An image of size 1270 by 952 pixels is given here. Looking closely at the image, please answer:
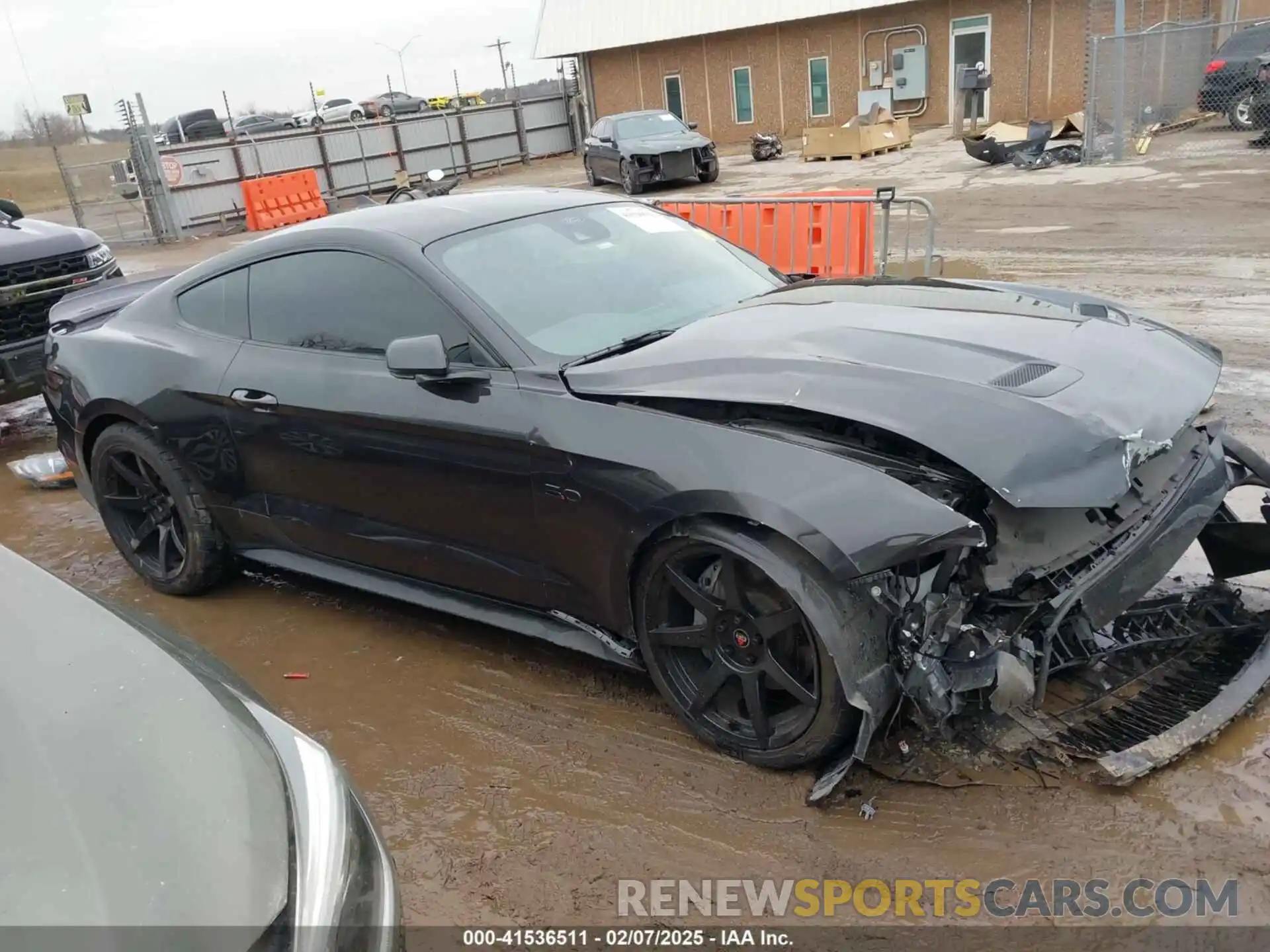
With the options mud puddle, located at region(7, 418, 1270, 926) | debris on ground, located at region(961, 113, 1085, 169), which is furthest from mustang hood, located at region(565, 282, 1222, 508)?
debris on ground, located at region(961, 113, 1085, 169)

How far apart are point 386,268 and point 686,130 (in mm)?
17296

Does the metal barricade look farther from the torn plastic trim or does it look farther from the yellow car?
the yellow car

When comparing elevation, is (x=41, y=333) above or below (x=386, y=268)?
below

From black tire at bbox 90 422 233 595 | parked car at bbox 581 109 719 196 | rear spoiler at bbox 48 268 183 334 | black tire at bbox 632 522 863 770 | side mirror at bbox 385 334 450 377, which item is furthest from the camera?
parked car at bbox 581 109 719 196

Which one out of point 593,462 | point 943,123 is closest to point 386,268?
point 593,462

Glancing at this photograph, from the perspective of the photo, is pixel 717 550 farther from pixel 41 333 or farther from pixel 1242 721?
pixel 41 333

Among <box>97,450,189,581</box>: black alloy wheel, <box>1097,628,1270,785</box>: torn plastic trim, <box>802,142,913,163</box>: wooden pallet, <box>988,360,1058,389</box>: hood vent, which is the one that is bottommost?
<box>802,142,913,163</box>: wooden pallet

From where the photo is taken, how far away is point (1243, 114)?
17.3 m

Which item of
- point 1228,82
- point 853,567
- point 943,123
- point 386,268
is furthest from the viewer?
point 943,123

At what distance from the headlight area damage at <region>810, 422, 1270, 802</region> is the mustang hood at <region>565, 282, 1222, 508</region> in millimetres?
134

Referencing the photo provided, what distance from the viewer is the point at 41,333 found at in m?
7.26

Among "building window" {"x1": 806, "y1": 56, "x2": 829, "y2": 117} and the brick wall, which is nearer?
the brick wall

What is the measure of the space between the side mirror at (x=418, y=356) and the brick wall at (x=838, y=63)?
878 inches

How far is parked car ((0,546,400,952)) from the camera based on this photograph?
4.79ft
